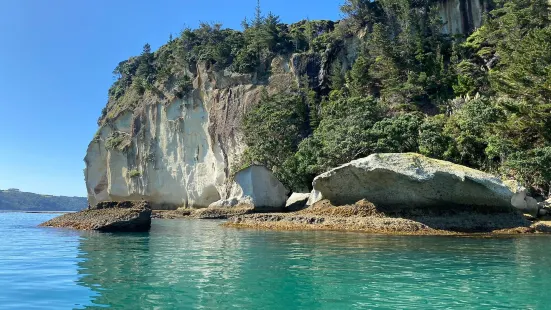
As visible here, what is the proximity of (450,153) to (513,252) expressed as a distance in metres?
16.2

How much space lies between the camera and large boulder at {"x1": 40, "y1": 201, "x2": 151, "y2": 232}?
21766 mm

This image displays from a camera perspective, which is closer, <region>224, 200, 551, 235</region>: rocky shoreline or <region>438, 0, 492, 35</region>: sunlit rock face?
<region>224, 200, 551, 235</region>: rocky shoreline

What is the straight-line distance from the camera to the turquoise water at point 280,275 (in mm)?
7105

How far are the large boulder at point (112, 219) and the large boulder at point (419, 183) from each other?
32.4 feet

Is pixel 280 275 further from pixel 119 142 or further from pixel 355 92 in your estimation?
pixel 119 142

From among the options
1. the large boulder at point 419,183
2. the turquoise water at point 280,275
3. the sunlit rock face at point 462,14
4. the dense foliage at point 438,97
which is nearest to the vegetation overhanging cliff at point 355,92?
the dense foliage at point 438,97

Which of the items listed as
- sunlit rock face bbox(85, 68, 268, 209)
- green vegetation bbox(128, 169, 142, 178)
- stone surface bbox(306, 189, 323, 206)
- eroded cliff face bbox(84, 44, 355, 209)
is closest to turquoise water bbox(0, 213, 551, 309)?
stone surface bbox(306, 189, 323, 206)

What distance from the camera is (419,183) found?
2027cm

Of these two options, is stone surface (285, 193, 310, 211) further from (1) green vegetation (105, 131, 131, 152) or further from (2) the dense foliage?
(1) green vegetation (105, 131, 131, 152)

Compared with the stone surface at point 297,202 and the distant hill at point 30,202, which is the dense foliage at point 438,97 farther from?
the distant hill at point 30,202

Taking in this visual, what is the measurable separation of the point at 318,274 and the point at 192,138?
45.7 meters

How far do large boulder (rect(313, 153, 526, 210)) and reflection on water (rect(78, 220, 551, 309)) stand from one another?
4.56 m

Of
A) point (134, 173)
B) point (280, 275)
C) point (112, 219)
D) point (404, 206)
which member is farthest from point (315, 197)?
point (134, 173)

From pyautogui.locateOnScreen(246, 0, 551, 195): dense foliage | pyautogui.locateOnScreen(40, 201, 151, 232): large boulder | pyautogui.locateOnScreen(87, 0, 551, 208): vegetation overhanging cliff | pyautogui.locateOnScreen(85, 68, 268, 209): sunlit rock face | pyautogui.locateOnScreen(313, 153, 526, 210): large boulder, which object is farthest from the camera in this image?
pyautogui.locateOnScreen(85, 68, 268, 209): sunlit rock face
